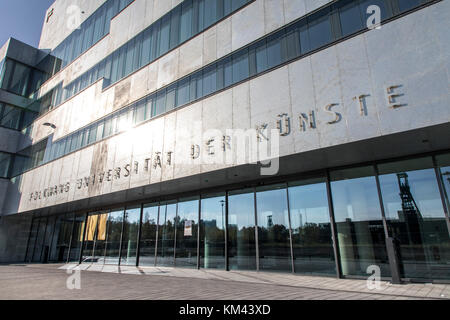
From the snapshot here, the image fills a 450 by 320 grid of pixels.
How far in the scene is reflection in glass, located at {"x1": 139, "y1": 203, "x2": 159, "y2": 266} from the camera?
704 inches

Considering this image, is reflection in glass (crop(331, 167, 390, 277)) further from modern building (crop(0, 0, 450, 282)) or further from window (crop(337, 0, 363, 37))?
window (crop(337, 0, 363, 37))

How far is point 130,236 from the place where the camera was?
1959 centimetres

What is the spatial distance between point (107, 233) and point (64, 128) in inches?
397

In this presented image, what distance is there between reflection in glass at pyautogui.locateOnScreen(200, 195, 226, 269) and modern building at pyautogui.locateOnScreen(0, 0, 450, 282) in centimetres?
8

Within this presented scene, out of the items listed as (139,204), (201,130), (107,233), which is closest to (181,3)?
(201,130)

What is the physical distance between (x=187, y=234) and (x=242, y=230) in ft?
12.8

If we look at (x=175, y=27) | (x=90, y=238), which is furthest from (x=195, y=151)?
(x=90, y=238)

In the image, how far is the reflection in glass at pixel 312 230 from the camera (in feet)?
37.3

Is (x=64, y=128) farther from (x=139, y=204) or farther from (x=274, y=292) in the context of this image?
(x=274, y=292)

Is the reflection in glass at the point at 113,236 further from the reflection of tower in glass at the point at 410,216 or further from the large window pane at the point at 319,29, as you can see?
the reflection of tower in glass at the point at 410,216

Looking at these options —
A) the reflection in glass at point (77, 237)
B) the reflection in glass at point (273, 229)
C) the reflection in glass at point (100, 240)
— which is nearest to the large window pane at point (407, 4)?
the reflection in glass at point (273, 229)

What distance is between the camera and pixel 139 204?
775 inches

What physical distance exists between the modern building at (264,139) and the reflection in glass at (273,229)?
7 centimetres

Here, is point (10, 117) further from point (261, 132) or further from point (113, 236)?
point (261, 132)
